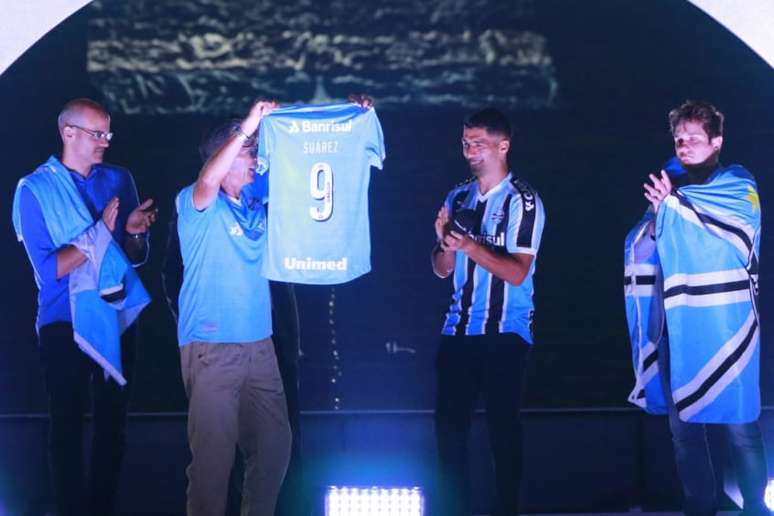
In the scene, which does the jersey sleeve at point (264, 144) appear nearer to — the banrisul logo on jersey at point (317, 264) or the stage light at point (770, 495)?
the banrisul logo on jersey at point (317, 264)

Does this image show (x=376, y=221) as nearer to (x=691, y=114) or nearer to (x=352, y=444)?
(x=352, y=444)

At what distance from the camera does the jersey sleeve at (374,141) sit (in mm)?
4137

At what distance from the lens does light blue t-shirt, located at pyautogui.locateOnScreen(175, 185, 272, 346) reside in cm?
387

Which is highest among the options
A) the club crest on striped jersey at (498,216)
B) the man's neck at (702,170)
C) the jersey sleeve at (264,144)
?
the jersey sleeve at (264,144)

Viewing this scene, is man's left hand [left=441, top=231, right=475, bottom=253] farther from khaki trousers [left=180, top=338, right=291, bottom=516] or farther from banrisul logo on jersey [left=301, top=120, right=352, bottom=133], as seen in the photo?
khaki trousers [left=180, top=338, right=291, bottom=516]

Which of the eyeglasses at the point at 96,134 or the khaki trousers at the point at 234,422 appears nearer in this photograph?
the khaki trousers at the point at 234,422

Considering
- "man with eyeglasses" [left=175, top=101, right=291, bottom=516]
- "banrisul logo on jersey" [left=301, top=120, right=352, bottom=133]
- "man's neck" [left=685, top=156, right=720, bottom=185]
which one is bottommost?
"man with eyeglasses" [left=175, top=101, right=291, bottom=516]

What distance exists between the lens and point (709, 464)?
4207 millimetres

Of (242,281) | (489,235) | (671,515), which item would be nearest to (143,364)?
(242,281)

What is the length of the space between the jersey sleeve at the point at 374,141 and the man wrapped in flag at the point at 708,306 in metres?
1.00

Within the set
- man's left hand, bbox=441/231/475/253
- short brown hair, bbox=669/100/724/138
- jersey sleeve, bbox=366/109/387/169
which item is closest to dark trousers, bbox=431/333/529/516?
man's left hand, bbox=441/231/475/253

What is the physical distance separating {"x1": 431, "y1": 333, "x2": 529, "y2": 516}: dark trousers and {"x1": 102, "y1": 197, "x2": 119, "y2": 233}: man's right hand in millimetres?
1297

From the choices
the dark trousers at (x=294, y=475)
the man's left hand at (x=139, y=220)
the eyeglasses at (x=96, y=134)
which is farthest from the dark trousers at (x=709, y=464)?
the eyeglasses at (x=96, y=134)

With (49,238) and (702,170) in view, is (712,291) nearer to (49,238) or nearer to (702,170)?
(702,170)
